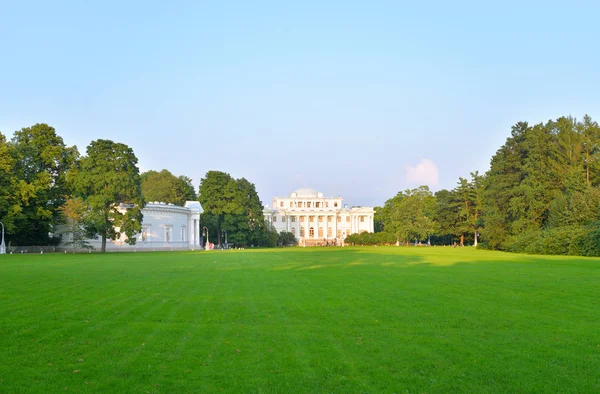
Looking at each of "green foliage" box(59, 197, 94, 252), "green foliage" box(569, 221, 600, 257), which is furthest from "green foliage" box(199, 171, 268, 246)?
"green foliage" box(569, 221, 600, 257)

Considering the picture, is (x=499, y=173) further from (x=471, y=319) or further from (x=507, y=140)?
(x=471, y=319)

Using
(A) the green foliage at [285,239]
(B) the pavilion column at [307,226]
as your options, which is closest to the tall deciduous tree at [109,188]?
(A) the green foliage at [285,239]

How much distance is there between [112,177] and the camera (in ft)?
172

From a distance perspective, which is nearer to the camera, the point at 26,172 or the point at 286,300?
the point at 286,300

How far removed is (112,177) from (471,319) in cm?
4824

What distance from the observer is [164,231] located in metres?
70.1

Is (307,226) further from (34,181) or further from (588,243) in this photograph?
(588,243)

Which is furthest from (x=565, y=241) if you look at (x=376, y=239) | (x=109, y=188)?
(x=376, y=239)

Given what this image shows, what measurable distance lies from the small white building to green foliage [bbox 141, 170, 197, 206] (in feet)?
78.8

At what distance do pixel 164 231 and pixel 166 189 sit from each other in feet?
97.6

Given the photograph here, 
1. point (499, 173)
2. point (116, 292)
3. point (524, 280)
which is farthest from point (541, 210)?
point (116, 292)

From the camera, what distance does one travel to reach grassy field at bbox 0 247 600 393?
20.2 feet

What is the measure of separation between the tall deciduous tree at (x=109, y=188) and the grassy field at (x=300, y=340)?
38.3m

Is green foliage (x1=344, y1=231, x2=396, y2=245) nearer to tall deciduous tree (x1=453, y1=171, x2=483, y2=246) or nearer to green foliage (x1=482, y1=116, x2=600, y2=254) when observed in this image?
tall deciduous tree (x1=453, y1=171, x2=483, y2=246)
